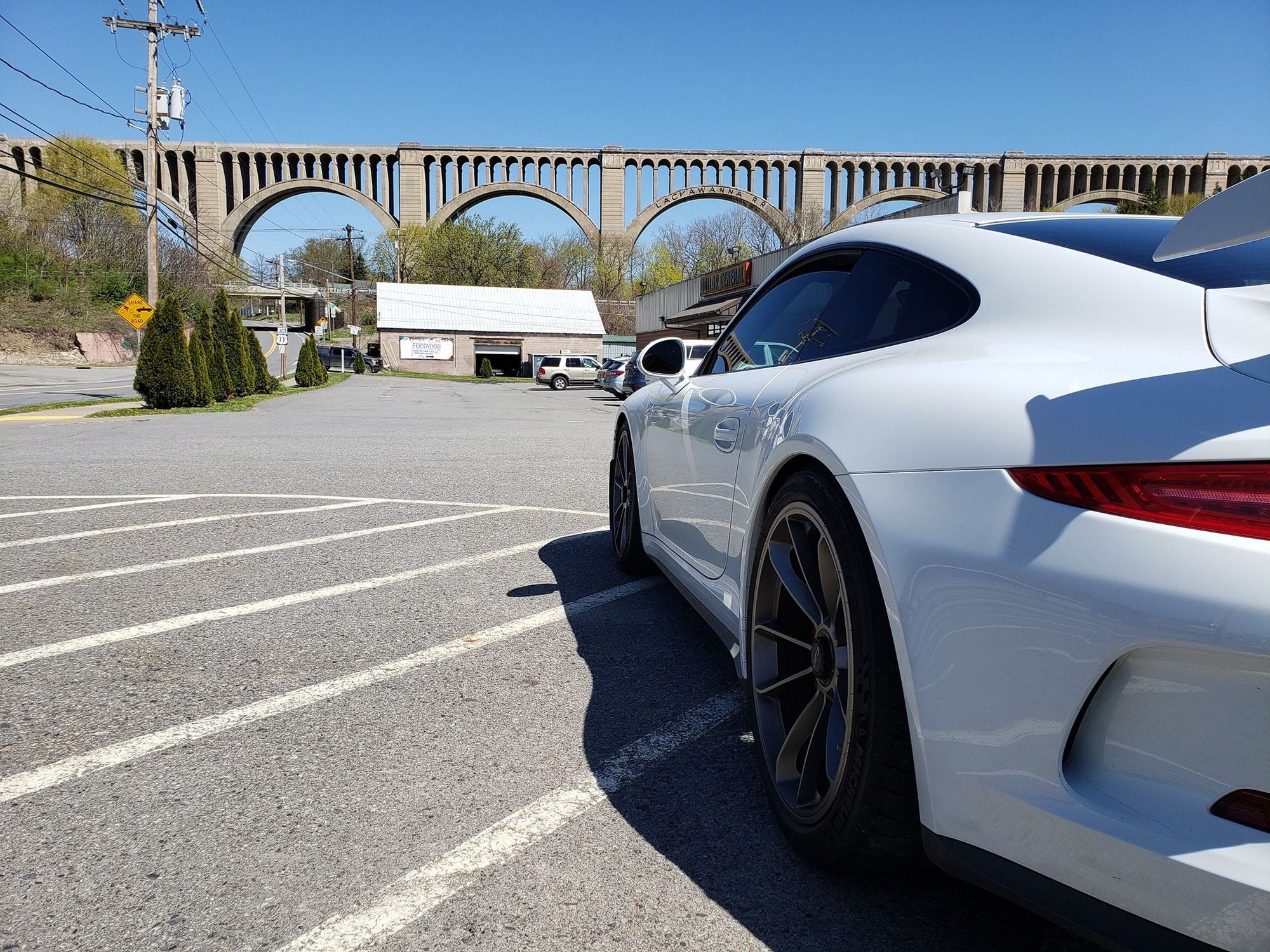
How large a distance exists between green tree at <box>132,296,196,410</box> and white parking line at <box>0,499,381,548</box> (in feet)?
46.0

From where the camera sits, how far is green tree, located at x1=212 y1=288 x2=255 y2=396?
2334cm

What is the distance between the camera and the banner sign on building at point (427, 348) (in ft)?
182

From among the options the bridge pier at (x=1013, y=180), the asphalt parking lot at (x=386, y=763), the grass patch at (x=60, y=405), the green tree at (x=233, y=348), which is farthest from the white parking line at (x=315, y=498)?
the bridge pier at (x=1013, y=180)

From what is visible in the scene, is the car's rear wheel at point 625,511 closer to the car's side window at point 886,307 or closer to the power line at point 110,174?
the car's side window at point 886,307

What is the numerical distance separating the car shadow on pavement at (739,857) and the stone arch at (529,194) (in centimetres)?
9388

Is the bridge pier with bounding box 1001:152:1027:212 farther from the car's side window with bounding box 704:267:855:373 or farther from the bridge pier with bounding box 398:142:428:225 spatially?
the car's side window with bounding box 704:267:855:373

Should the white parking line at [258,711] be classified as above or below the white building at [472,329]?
below

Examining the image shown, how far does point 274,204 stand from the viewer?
95.7 meters

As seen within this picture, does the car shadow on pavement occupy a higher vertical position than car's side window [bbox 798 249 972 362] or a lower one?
lower

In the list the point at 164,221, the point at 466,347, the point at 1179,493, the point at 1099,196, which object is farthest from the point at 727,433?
the point at 1099,196

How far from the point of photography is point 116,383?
110 feet

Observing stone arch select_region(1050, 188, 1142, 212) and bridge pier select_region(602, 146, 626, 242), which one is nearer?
stone arch select_region(1050, 188, 1142, 212)

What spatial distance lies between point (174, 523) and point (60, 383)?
31.8m

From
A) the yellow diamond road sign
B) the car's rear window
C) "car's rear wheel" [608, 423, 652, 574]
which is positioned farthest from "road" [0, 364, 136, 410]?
the car's rear window
